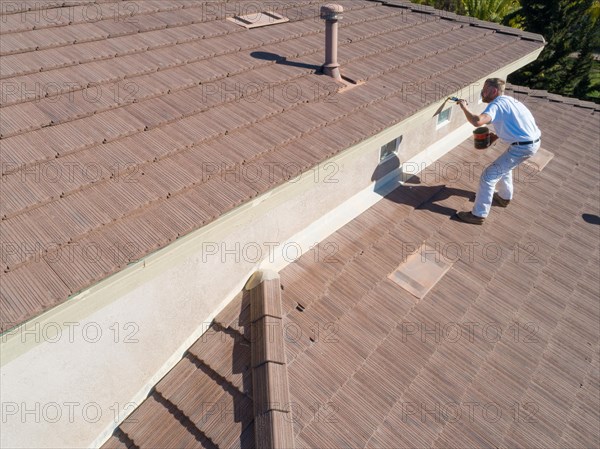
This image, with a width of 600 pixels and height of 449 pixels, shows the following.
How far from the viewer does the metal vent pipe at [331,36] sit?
641cm

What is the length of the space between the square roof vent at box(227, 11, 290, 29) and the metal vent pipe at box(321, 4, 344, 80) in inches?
71.3

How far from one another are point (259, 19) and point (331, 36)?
219 cm

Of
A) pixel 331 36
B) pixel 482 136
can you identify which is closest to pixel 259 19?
pixel 331 36

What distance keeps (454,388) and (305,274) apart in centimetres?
243

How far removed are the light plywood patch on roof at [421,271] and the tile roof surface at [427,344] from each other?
11cm

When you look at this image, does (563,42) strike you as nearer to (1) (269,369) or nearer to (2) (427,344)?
(2) (427,344)

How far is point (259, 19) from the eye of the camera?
26.9 feet

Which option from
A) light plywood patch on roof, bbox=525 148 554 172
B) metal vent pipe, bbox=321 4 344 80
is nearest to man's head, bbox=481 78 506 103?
metal vent pipe, bbox=321 4 344 80

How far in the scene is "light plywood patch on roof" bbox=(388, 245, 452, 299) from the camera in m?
6.52

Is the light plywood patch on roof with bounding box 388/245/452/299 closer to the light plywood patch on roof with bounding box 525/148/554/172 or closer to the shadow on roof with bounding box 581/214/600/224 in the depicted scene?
the shadow on roof with bounding box 581/214/600/224

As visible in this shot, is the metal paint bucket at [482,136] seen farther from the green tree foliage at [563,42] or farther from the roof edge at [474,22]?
the green tree foliage at [563,42]

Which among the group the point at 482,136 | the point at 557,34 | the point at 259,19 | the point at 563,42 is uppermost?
the point at 259,19

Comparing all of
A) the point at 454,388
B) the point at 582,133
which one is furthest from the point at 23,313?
the point at 582,133

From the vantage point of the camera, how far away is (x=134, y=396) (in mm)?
5285
